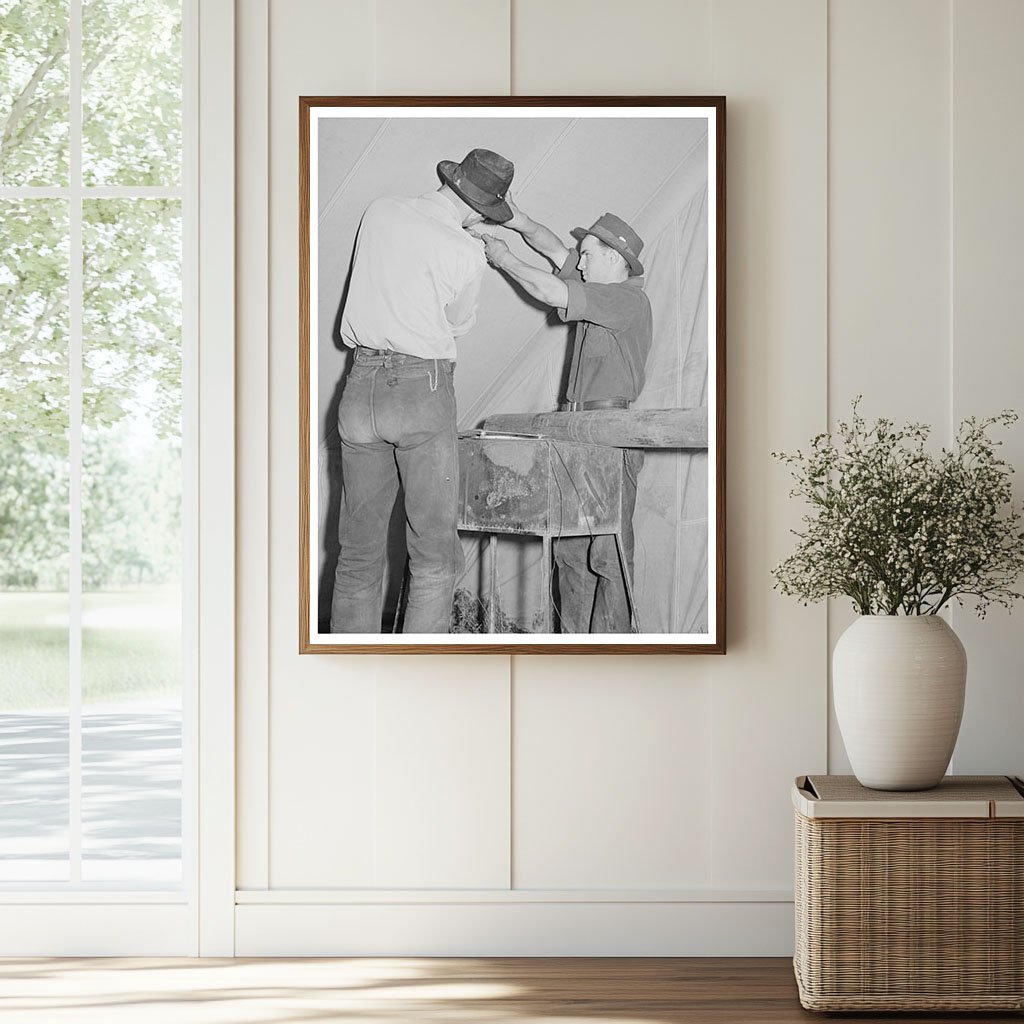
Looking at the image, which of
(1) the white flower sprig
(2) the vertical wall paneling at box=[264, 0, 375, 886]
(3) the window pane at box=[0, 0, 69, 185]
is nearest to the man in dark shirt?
(1) the white flower sprig

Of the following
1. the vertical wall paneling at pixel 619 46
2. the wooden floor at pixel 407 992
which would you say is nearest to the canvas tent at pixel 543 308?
the vertical wall paneling at pixel 619 46

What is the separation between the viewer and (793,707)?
2342 mm

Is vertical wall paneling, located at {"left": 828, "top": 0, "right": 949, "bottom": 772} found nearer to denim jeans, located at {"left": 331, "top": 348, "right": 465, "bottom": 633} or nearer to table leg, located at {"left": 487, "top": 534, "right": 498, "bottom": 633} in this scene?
table leg, located at {"left": 487, "top": 534, "right": 498, "bottom": 633}

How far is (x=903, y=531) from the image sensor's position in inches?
80.7

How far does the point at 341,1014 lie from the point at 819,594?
1331 millimetres

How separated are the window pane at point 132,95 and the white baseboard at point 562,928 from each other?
182 cm

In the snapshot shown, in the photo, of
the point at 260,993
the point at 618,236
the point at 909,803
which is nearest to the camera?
the point at 909,803

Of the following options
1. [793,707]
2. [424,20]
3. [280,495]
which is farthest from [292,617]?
[424,20]

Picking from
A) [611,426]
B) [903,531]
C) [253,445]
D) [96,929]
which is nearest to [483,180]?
[611,426]

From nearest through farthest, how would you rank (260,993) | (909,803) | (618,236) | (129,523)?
(909,803) → (260,993) → (618,236) → (129,523)

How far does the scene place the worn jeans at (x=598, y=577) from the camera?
2309mm

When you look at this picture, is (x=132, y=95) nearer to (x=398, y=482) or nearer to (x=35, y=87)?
(x=35, y=87)

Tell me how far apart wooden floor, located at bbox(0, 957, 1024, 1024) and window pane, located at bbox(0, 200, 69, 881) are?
34 centimetres

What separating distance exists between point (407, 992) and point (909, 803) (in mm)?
1129
